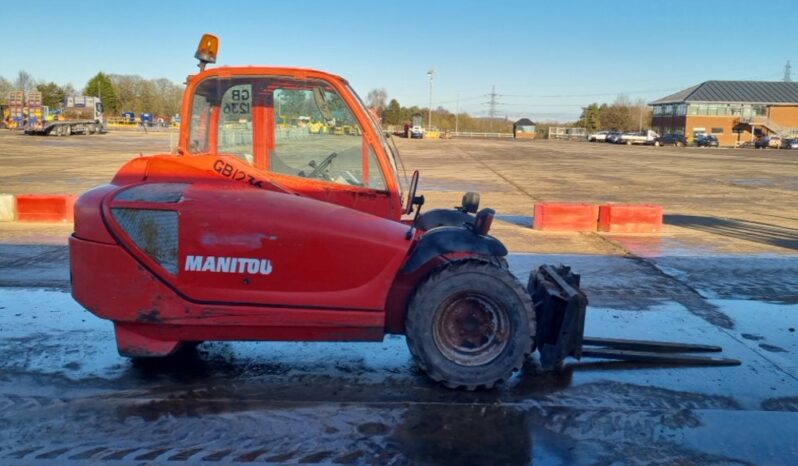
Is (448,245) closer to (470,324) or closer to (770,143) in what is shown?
(470,324)

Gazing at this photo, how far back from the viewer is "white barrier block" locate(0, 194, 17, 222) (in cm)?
1246

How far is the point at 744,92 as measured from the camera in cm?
9656

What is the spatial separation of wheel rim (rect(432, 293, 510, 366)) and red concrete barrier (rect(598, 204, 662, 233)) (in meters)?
8.41

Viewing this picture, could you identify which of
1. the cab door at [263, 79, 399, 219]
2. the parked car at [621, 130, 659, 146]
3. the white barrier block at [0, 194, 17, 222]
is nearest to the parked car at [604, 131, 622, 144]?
the parked car at [621, 130, 659, 146]

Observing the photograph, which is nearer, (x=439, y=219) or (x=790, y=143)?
(x=439, y=219)

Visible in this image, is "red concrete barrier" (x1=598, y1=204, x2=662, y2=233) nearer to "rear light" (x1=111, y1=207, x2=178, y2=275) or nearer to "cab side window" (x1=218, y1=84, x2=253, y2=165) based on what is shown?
"cab side window" (x1=218, y1=84, x2=253, y2=165)

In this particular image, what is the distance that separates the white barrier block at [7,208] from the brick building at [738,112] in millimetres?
92601

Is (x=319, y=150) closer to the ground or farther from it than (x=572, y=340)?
farther from it

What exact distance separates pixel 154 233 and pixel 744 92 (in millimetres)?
105895

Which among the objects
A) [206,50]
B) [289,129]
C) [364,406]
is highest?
[206,50]

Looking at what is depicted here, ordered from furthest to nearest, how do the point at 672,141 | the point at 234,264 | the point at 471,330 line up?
the point at 672,141
the point at 471,330
the point at 234,264

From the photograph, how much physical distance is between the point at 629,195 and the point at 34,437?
63.5 feet

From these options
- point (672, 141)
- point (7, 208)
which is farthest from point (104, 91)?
point (7, 208)

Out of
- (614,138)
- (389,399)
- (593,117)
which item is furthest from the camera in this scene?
(593,117)
